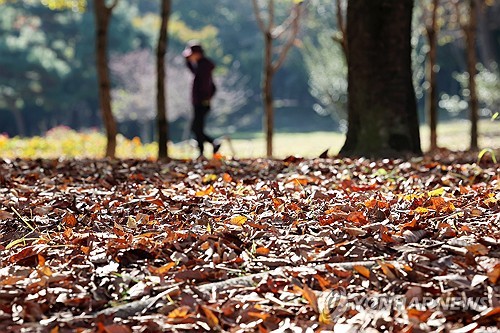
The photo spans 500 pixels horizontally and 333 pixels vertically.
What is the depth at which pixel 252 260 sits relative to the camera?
2.75m

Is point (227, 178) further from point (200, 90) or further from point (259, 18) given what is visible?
point (259, 18)

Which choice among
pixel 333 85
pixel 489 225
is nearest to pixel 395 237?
pixel 489 225

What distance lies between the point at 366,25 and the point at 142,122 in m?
36.5

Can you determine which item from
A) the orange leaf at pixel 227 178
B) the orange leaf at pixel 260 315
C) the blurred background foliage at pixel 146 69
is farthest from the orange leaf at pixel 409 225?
the blurred background foliage at pixel 146 69

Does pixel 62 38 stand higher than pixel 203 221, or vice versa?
pixel 62 38

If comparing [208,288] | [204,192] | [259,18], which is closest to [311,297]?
[208,288]

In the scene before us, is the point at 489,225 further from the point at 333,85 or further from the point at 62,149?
the point at 333,85

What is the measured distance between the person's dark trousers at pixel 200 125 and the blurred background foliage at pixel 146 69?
20.6 meters

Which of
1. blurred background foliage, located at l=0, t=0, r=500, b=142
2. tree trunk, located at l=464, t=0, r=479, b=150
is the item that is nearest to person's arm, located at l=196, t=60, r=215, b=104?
tree trunk, located at l=464, t=0, r=479, b=150

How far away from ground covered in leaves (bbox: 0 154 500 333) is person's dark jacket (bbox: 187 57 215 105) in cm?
499

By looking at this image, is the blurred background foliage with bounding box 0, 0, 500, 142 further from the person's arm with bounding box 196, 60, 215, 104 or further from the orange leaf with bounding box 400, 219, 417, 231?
the orange leaf with bounding box 400, 219, 417, 231

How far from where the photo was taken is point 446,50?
40344 millimetres

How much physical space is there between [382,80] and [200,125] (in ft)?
10.2

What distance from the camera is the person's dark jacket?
9.23m
